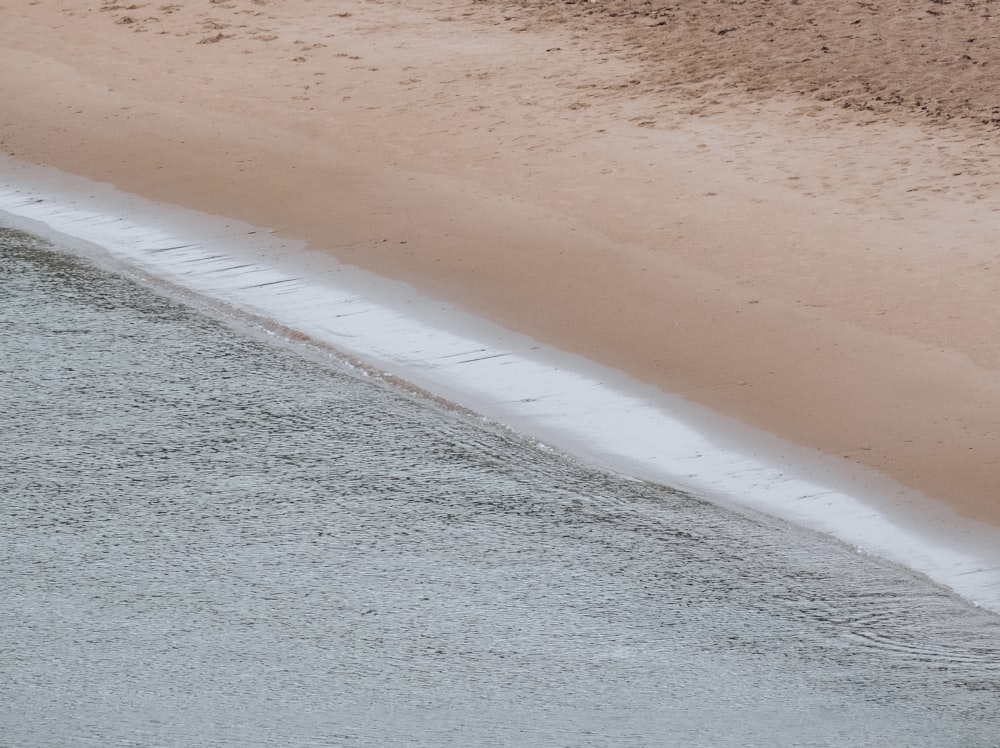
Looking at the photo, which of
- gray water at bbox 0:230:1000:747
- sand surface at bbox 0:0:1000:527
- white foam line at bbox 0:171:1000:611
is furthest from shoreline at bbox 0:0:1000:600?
gray water at bbox 0:230:1000:747

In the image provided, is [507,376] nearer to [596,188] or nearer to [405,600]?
[405,600]

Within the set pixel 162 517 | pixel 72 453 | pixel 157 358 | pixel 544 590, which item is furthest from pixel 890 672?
pixel 157 358

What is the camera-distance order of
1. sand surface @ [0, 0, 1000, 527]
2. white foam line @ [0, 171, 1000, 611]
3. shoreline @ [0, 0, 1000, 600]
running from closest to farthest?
white foam line @ [0, 171, 1000, 611], shoreline @ [0, 0, 1000, 600], sand surface @ [0, 0, 1000, 527]

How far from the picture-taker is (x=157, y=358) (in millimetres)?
7766

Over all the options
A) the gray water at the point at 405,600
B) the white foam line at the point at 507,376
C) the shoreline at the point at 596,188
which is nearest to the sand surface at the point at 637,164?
the shoreline at the point at 596,188

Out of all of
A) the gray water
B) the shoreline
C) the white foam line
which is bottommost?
the gray water

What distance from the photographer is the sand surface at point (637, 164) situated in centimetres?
748

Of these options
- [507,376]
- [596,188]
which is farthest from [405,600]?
[596,188]

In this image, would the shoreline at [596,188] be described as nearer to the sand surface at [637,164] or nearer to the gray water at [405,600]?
the sand surface at [637,164]

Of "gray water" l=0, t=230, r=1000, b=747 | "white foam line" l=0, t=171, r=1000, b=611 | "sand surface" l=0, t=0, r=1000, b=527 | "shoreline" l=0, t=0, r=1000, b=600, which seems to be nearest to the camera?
"gray water" l=0, t=230, r=1000, b=747

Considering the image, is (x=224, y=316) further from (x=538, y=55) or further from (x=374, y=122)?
(x=538, y=55)

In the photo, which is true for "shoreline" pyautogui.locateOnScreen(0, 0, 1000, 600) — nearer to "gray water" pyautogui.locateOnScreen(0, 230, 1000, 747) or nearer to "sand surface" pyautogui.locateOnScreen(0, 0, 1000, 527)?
"sand surface" pyautogui.locateOnScreen(0, 0, 1000, 527)

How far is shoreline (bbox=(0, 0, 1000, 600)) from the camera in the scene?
729cm

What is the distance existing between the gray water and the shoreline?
35.8 inches
